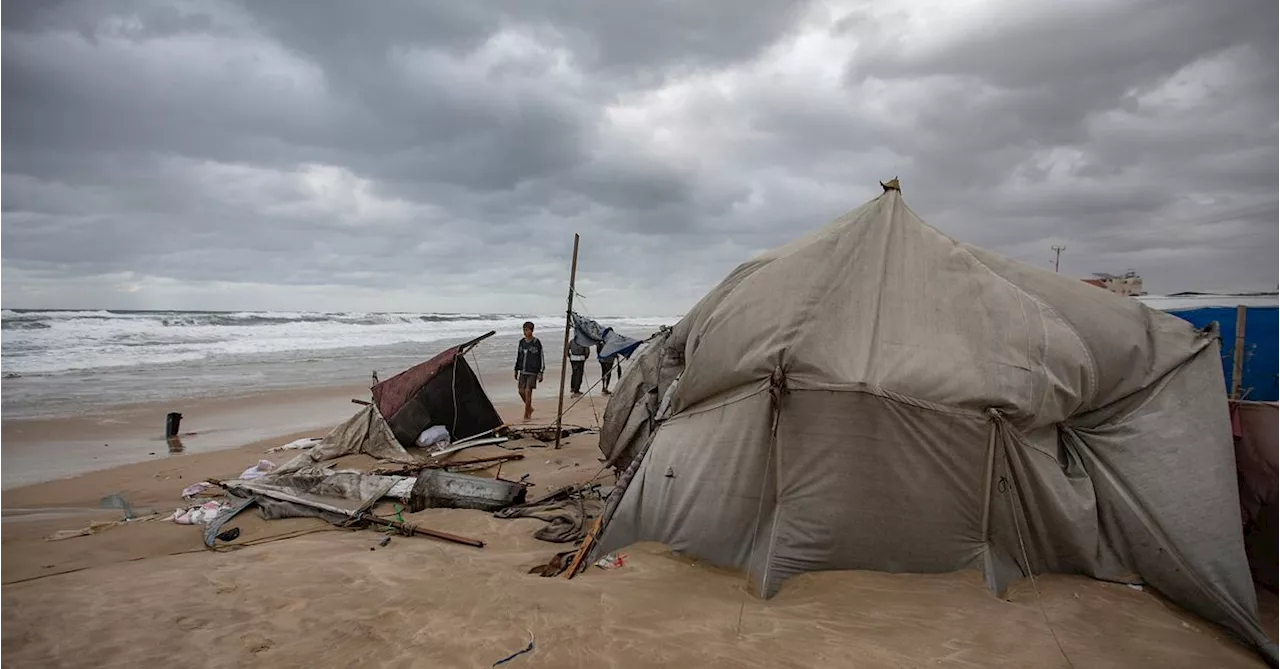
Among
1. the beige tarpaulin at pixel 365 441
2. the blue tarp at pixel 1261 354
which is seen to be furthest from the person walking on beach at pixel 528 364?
the blue tarp at pixel 1261 354

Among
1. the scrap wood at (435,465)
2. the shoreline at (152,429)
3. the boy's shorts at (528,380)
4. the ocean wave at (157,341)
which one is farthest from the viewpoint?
the ocean wave at (157,341)

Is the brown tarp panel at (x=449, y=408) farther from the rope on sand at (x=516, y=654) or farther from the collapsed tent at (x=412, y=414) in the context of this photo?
the rope on sand at (x=516, y=654)

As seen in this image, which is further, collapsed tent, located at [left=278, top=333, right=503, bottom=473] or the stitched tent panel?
the stitched tent panel

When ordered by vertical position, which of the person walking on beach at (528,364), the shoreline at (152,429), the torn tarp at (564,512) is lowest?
the shoreline at (152,429)

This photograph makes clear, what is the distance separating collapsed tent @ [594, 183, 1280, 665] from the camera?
427 cm

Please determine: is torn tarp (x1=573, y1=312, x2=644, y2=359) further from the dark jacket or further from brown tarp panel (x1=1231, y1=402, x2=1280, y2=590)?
brown tarp panel (x1=1231, y1=402, x2=1280, y2=590)

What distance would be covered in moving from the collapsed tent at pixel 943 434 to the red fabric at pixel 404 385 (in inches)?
232

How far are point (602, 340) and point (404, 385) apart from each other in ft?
20.5

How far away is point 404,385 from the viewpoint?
32.7 feet

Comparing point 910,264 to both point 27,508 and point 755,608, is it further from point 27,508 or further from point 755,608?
point 27,508

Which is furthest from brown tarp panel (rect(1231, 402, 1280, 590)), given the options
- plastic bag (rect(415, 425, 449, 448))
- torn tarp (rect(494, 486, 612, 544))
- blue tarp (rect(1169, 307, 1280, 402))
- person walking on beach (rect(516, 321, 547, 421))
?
person walking on beach (rect(516, 321, 547, 421))

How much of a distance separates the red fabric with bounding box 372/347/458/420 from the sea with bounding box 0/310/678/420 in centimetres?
236

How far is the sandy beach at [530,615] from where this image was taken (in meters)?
3.53

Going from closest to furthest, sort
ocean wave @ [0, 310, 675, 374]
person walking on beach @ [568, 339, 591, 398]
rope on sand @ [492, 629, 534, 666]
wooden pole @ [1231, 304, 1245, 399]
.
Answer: rope on sand @ [492, 629, 534, 666] → wooden pole @ [1231, 304, 1245, 399] → person walking on beach @ [568, 339, 591, 398] → ocean wave @ [0, 310, 675, 374]
